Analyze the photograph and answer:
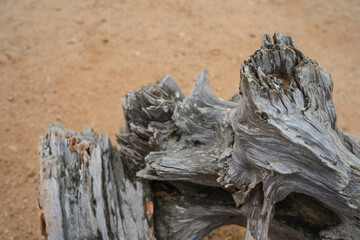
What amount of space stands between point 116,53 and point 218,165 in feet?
14.0

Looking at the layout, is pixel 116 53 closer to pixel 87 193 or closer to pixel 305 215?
pixel 87 193

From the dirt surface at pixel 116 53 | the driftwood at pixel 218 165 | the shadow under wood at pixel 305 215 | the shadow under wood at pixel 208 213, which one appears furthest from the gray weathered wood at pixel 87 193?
the dirt surface at pixel 116 53

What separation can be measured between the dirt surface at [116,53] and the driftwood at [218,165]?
72.7 inches

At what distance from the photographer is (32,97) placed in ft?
17.4

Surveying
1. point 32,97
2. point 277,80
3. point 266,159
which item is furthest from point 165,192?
point 32,97

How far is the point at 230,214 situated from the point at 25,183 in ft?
9.32

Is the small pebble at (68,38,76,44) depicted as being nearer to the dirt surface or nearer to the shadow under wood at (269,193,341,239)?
the dirt surface

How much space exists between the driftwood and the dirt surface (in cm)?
185

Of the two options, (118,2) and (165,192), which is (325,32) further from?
(165,192)

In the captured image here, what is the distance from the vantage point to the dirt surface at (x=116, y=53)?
196 inches

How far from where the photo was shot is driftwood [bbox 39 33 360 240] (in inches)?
81.6

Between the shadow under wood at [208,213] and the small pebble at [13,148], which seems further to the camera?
the small pebble at [13,148]

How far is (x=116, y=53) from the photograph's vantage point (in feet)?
19.7

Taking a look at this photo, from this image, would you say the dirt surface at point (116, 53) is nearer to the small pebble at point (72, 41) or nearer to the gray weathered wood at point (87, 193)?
the small pebble at point (72, 41)
